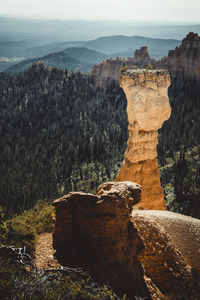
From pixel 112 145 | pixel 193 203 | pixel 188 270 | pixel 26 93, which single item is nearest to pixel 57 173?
pixel 112 145

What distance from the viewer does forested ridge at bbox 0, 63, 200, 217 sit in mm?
46219

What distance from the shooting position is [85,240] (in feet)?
28.5

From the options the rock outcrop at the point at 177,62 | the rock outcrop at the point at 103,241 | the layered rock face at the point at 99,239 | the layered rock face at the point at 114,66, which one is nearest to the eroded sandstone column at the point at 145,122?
the rock outcrop at the point at 103,241

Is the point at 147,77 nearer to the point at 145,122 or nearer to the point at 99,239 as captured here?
the point at 145,122

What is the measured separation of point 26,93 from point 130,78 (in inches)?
3870

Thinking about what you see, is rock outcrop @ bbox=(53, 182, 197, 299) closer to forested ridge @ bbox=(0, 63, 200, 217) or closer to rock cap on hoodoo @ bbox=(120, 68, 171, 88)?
rock cap on hoodoo @ bbox=(120, 68, 171, 88)

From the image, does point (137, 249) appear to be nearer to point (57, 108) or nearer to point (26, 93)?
point (57, 108)

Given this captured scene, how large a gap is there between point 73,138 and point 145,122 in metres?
64.0

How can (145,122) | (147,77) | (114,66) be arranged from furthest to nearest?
(114,66), (145,122), (147,77)

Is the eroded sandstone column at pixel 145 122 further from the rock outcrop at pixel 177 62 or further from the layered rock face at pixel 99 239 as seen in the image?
the rock outcrop at pixel 177 62

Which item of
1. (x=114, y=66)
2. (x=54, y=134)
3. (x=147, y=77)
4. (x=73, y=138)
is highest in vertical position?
(x=114, y=66)

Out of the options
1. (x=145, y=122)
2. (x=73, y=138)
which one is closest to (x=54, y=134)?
(x=73, y=138)

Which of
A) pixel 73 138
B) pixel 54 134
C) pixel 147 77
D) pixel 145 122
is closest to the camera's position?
pixel 147 77

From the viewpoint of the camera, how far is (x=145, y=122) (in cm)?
1641
